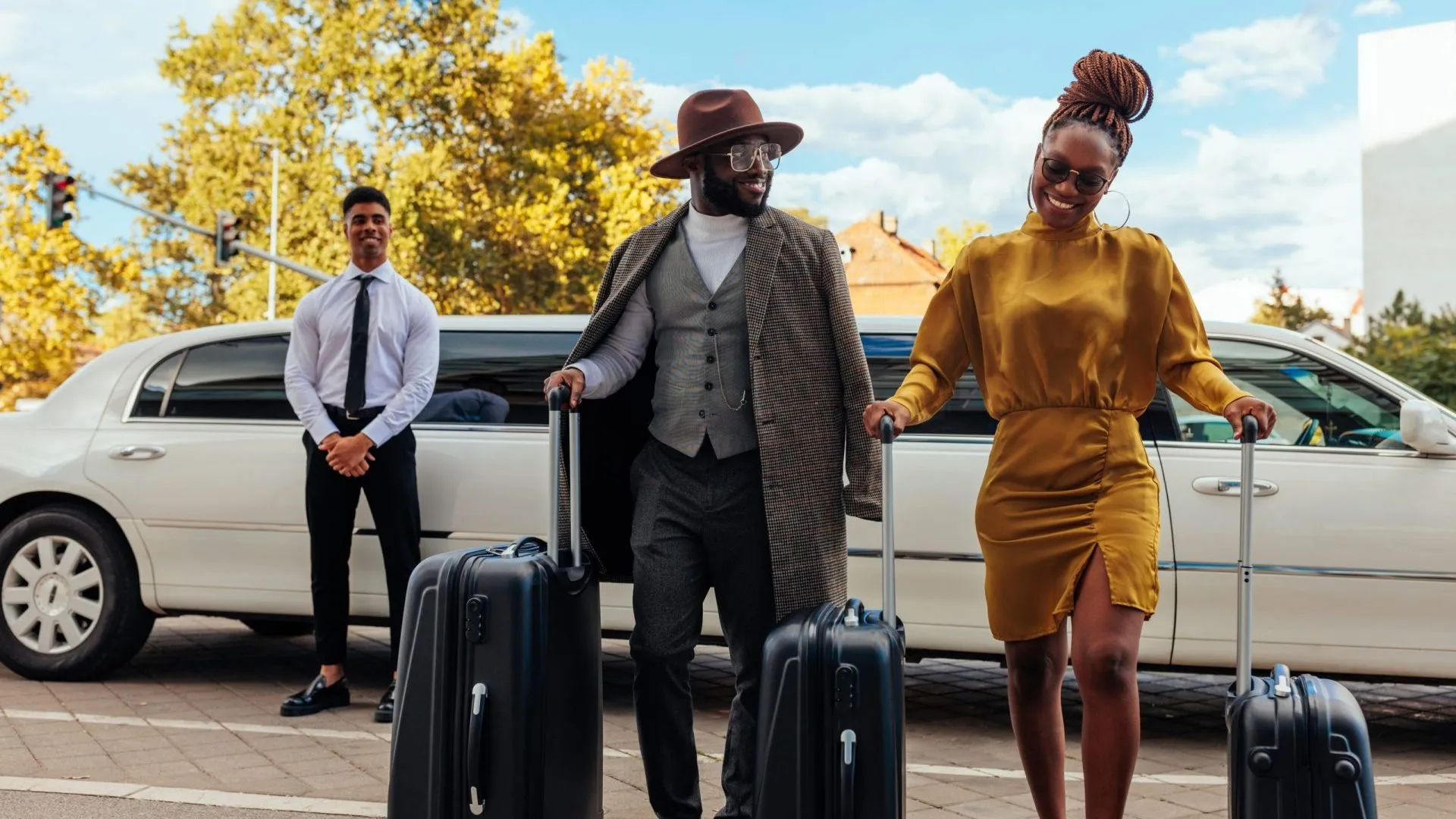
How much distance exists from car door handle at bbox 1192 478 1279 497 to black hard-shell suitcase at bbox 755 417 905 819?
8.94 ft

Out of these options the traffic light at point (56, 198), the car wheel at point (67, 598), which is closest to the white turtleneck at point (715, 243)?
the car wheel at point (67, 598)

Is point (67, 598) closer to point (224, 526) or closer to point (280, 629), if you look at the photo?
point (224, 526)

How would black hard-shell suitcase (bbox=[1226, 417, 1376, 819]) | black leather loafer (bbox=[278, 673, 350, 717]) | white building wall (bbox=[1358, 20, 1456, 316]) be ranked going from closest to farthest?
black hard-shell suitcase (bbox=[1226, 417, 1376, 819]), black leather loafer (bbox=[278, 673, 350, 717]), white building wall (bbox=[1358, 20, 1456, 316])

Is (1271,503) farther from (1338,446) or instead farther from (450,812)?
(450,812)

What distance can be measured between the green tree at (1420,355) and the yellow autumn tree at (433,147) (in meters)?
19.9

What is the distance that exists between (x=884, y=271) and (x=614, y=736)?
6814cm

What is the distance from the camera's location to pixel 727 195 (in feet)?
12.8

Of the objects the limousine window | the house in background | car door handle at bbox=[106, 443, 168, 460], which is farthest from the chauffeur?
the house in background

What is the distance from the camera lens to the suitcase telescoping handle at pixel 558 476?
11.7 ft

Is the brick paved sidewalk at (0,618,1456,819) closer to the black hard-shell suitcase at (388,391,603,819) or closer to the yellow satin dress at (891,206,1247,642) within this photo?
the black hard-shell suitcase at (388,391,603,819)

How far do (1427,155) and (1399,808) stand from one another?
48.2 m

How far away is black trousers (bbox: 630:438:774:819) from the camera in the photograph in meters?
3.87

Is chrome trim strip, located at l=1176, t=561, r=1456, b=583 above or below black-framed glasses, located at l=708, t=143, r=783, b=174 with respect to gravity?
below

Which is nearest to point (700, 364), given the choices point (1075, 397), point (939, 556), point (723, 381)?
point (723, 381)
